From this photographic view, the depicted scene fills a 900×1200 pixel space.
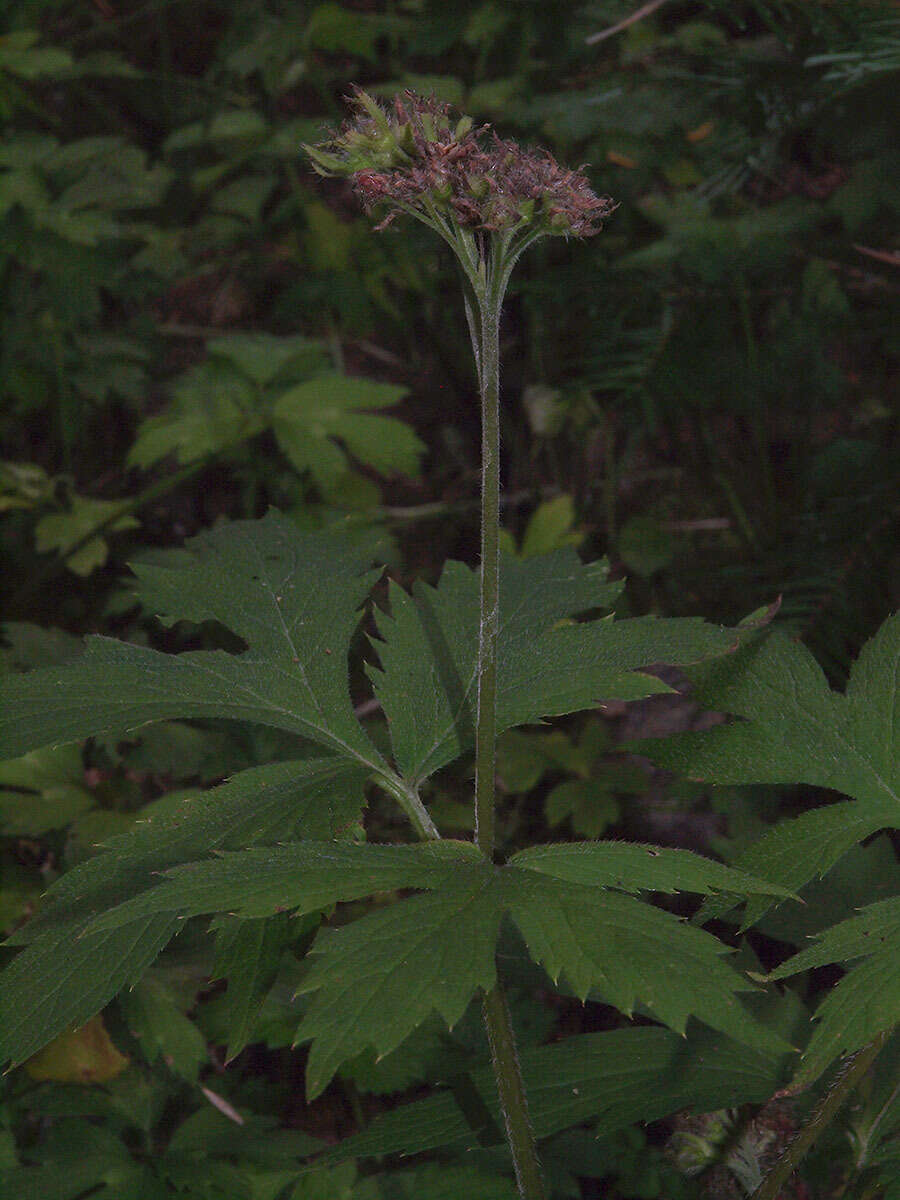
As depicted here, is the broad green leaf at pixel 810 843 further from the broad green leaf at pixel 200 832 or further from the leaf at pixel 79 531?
the leaf at pixel 79 531

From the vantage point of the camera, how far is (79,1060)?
1.96 meters

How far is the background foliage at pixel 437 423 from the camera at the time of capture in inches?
65.9

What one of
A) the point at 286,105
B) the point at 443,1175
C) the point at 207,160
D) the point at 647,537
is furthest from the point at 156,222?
the point at 443,1175

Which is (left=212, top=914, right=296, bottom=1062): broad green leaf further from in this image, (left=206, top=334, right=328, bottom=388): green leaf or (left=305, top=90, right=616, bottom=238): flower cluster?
(left=206, top=334, right=328, bottom=388): green leaf

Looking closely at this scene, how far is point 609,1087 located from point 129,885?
1.91 feet

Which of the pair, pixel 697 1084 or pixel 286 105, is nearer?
pixel 697 1084

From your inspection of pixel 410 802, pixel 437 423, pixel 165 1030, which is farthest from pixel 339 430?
pixel 410 802

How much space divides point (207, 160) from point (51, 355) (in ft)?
3.99

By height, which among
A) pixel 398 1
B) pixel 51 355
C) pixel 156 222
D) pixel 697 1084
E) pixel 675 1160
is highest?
pixel 398 1

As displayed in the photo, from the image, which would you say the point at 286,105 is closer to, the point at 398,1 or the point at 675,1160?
the point at 398,1

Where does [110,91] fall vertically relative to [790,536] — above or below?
above

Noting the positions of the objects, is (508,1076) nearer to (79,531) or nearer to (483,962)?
(483,962)

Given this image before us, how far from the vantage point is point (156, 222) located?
4059mm

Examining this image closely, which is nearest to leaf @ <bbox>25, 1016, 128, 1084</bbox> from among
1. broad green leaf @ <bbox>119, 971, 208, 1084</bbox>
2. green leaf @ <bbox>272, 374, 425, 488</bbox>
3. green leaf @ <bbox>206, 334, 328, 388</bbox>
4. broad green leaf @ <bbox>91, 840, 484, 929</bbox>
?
broad green leaf @ <bbox>119, 971, 208, 1084</bbox>
